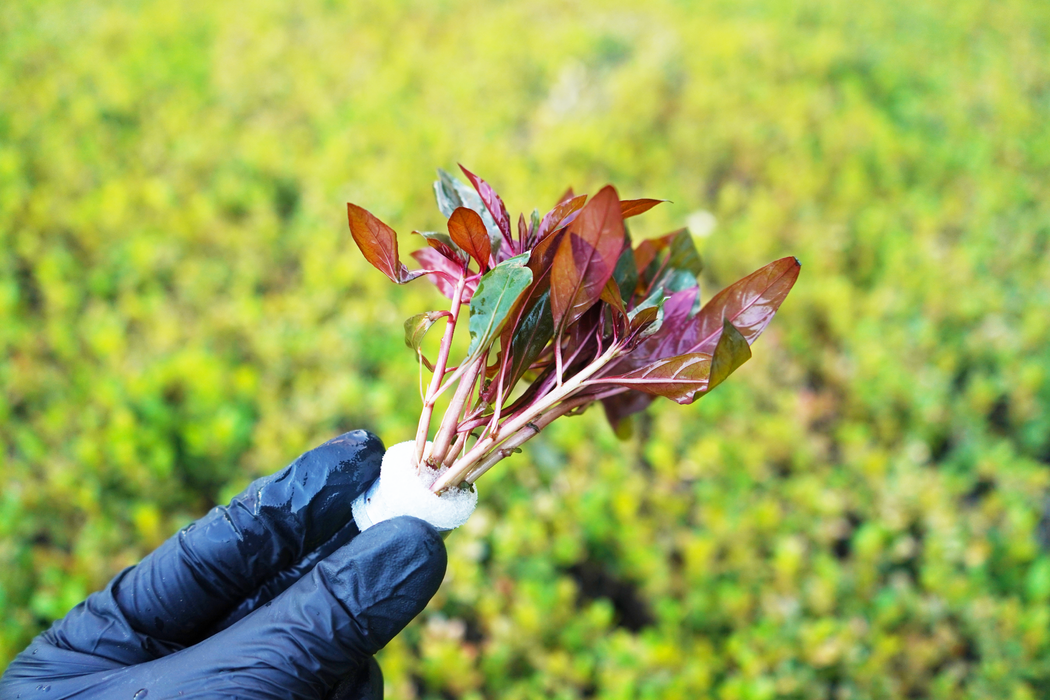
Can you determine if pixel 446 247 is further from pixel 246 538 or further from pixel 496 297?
pixel 246 538

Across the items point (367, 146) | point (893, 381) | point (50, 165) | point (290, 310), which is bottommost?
point (893, 381)

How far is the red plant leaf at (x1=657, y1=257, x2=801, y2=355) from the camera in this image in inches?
33.4

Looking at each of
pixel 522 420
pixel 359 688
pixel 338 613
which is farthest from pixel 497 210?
pixel 359 688

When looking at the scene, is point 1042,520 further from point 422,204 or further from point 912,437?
point 422,204

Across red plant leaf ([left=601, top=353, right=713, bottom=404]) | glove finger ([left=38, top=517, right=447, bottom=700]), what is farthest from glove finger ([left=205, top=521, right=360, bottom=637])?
red plant leaf ([left=601, top=353, right=713, bottom=404])

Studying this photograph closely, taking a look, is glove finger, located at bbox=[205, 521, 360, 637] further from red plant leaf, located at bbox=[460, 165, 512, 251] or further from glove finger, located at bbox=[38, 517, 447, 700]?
red plant leaf, located at bbox=[460, 165, 512, 251]

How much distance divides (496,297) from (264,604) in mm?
617

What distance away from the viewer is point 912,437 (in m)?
2.08

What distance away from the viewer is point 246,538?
3.34ft

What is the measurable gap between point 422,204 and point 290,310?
2.84ft

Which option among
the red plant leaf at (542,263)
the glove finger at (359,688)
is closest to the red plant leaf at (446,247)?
the red plant leaf at (542,263)

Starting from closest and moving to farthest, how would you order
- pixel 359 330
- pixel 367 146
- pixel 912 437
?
pixel 912 437
pixel 359 330
pixel 367 146

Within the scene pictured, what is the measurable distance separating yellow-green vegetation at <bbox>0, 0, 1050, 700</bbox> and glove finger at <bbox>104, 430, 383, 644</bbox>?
0.57m

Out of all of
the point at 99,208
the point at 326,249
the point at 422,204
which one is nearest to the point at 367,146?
the point at 422,204
